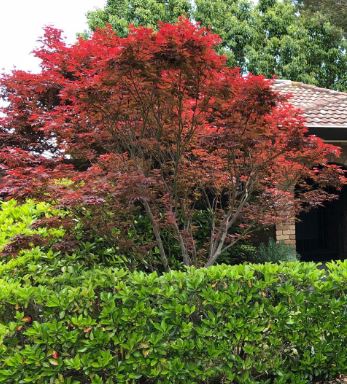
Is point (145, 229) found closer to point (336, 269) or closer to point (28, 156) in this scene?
point (28, 156)

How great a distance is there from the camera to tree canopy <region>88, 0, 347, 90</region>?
65.4 feet

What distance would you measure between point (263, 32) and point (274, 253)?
48.0ft

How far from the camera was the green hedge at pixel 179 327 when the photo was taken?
365 cm

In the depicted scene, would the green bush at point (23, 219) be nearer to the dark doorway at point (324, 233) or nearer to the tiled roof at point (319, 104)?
the tiled roof at point (319, 104)

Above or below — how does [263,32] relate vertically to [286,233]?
above

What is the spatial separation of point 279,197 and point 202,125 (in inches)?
87.5

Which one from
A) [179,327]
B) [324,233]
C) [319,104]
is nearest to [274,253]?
[319,104]

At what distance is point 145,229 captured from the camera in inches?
275

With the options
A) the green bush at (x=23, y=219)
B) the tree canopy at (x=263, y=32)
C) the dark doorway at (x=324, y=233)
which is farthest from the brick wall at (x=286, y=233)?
the tree canopy at (x=263, y=32)

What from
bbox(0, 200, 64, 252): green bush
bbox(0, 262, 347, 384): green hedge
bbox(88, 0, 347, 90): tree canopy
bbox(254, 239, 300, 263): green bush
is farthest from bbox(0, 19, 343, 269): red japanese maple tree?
bbox(88, 0, 347, 90): tree canopy

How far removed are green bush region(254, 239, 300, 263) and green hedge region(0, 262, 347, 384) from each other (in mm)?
5215

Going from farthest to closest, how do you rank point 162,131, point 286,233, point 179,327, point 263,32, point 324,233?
point 263,32, point 324,233, point 286,233, point 162,131, point 179,327

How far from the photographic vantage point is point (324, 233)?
15484 millimetres

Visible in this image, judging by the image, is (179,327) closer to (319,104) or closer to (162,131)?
(162,131)
